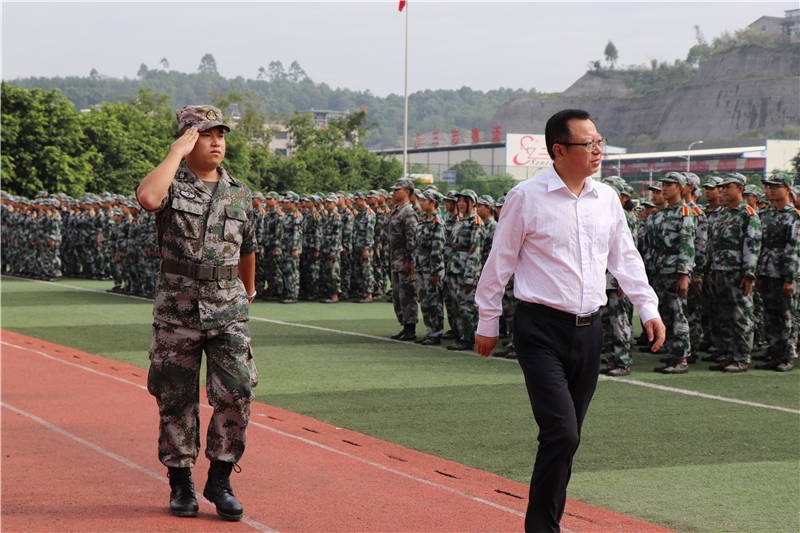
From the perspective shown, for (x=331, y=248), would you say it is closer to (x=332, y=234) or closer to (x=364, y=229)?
(x=332, y=234)

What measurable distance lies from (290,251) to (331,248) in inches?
34.9

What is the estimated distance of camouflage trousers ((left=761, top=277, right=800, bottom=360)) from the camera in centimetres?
987

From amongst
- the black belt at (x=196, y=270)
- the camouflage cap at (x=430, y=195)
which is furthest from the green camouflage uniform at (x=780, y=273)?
the black belt at (x=196, y=270)

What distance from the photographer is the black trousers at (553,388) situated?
3719 millimetres

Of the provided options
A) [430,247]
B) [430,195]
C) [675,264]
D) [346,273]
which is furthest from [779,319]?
[346,273]

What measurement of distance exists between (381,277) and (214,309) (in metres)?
15.3

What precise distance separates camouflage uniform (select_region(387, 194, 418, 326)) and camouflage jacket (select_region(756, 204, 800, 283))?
4740 mm

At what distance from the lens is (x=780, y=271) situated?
10164 millimetres

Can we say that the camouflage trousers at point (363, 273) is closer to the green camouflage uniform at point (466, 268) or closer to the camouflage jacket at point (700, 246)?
the green camouflage uniform at point (466, 268)

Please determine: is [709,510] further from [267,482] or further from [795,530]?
[267,482]

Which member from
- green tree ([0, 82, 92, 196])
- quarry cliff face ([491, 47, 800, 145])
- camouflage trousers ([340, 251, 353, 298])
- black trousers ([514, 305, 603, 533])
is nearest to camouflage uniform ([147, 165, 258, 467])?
black trousers ([514, 305, 603, 533])

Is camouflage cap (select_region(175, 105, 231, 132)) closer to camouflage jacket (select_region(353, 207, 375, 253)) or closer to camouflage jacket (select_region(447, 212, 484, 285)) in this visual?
camouflage jacket (select_region(447, 212, 484, 285))

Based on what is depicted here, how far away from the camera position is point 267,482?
→ 17.0 ft

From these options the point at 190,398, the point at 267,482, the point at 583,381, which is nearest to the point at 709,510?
the point at 583,381
